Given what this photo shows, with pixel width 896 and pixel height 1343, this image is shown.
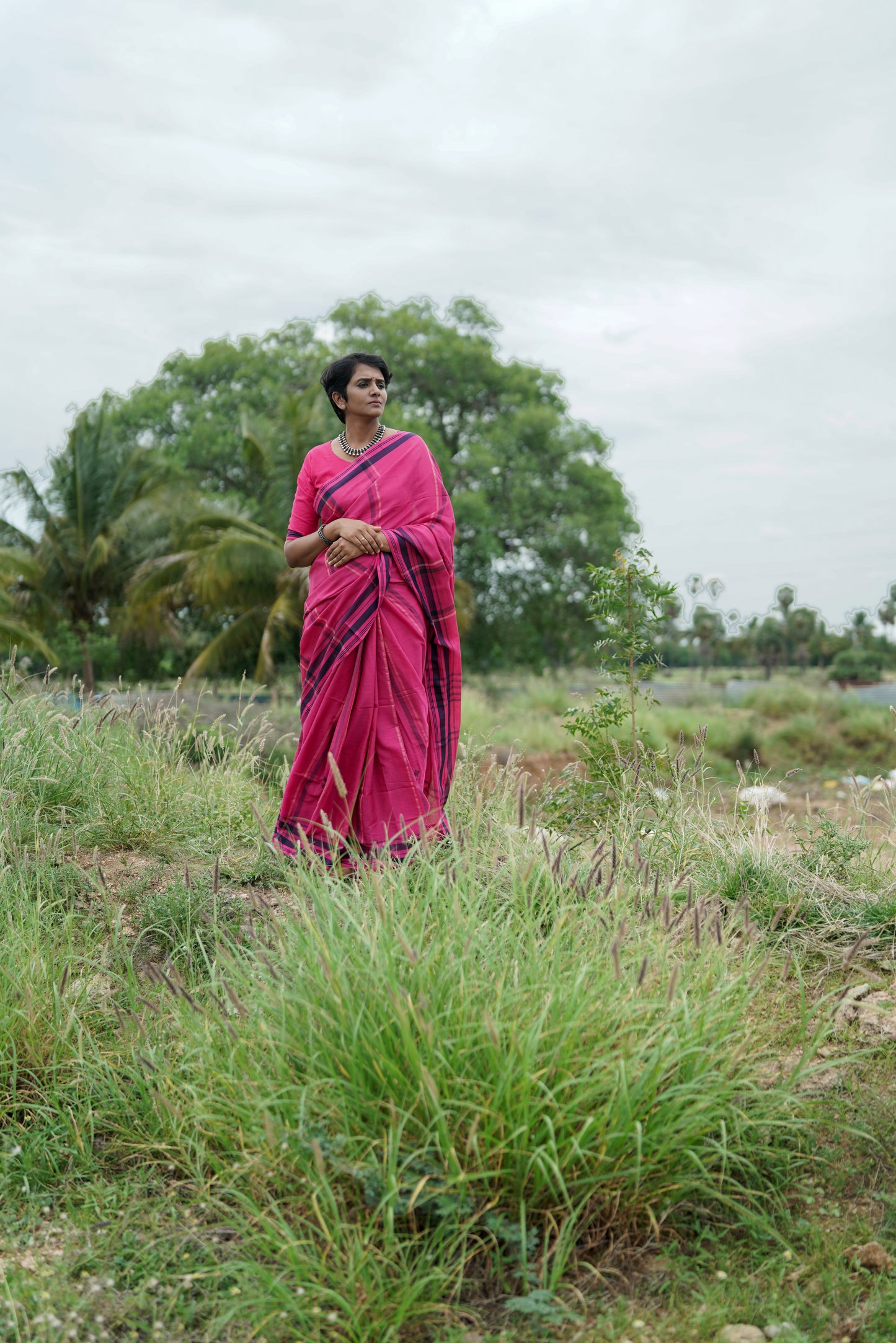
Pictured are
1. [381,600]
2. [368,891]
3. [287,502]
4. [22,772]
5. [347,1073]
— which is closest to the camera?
[347,1073]

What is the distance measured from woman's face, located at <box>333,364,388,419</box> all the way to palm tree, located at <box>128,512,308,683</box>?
11588mm

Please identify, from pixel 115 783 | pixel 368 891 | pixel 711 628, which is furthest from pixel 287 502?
pixel 711 628

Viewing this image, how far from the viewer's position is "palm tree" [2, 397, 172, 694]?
72.5 ft

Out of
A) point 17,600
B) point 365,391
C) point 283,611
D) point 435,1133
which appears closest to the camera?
point 435,1133

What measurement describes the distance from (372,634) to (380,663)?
132 millimetres

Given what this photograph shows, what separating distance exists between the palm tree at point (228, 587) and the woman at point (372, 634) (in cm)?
1142

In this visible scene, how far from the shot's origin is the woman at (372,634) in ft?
15.9

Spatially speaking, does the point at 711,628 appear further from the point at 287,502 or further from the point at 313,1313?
the point at 313,1313

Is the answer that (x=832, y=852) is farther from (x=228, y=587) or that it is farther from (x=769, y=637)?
(x=769, y=637)

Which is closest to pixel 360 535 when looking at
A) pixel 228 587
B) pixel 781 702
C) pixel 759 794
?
pixel 759 794

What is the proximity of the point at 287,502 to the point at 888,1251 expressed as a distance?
56.8ft

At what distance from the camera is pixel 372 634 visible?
484 centimetres

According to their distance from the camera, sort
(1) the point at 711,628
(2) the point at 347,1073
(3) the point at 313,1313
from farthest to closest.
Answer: (1) the point at 711,628, (2) the point at 347,1073, (3) the point at 313,1313

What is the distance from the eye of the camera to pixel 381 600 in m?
4.84
